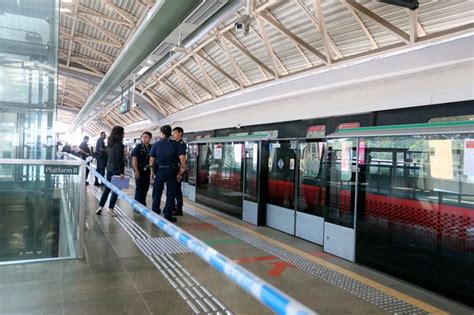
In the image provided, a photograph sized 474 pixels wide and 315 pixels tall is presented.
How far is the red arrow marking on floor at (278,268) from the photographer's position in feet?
13.3

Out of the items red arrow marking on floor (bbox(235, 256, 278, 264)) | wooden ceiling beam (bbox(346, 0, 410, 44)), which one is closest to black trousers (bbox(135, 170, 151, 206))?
red arrow marking on floor (bbox(235, 256, 278, 264))

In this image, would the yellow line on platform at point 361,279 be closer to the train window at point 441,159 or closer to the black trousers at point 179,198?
the train window at point 441,159

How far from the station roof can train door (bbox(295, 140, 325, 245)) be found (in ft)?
8.09

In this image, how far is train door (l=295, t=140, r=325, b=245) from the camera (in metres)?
5.71

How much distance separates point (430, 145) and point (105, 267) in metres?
3.60

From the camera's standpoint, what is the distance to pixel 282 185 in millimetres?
6602

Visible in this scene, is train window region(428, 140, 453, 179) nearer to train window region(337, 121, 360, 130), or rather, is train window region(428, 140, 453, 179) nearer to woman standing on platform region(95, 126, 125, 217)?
train window region(337, 121, 360, 130)

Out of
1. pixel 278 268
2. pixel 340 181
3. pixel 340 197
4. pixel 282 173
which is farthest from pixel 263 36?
pixel 278 268

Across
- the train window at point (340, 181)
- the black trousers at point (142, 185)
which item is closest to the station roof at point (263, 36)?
the black trousers at point (142, 185)

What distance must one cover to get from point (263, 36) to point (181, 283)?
7906 millimetres

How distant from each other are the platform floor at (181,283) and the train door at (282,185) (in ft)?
3.42

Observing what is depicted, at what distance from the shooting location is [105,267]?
391 cm

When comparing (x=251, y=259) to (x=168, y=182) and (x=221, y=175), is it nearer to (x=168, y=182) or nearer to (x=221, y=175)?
(x=168, y=182)

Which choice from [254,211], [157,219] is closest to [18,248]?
[157,219]
